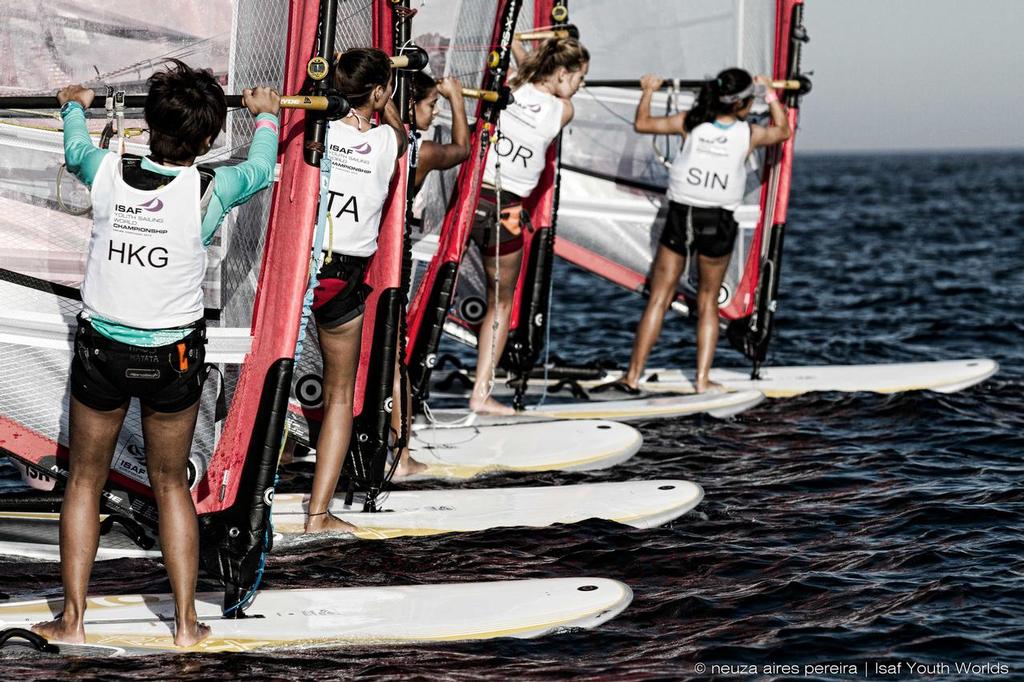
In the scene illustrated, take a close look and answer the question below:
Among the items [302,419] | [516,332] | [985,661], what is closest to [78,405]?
[302,419]

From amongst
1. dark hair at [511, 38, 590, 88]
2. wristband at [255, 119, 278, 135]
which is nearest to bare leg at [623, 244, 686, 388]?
dark hair at [511, 38, 590, 88]

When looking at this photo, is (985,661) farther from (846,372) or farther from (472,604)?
(846,372)

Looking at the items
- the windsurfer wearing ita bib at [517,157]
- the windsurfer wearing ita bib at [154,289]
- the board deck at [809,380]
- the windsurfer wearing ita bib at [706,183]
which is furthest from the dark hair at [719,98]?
the windsurfer wearing ita bib at [154,289]

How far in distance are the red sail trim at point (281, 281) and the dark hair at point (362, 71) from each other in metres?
0.48

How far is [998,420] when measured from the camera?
10.4 meters

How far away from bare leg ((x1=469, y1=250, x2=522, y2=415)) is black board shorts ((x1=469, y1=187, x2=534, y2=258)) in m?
0.07

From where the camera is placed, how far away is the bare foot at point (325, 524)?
691 centimetres

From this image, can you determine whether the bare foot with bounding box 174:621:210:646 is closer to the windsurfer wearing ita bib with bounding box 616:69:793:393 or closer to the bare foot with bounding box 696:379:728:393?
the windsurfer wearing ita bib with bounding box 616:69:793:393

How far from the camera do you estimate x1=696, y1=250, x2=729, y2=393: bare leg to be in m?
10.5

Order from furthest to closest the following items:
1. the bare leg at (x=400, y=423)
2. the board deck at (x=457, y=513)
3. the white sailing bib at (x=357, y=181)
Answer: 1. the bare leg at (x=400, y=423)
2. the board deck at (x=457, y=513)
3. the white sailing bib at (x=357, y=181)

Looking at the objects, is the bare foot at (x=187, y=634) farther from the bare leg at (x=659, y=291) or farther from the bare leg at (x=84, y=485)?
the bare leg at (x=659, y=291)

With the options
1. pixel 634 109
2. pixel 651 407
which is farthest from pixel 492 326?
pixel 634 109

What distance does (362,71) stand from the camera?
20.7 feet

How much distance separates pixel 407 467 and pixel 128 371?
10.7ft
